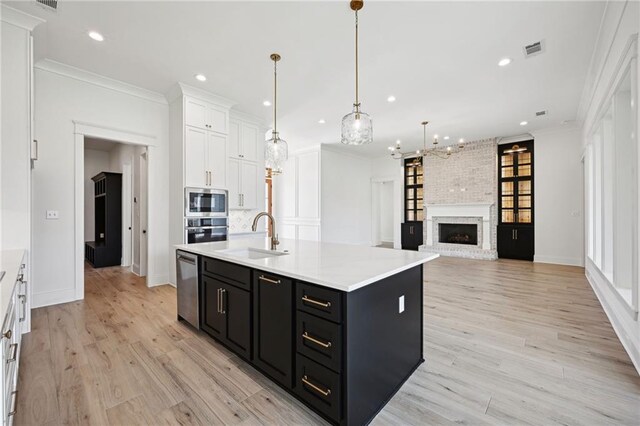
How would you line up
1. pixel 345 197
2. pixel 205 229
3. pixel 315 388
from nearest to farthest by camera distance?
pixel 315 388
pixel 205 229
pixel 345 197

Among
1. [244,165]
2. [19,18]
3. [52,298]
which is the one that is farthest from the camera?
[244,165]

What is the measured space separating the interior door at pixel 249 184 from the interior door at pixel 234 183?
94mm

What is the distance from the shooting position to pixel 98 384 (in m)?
1.94

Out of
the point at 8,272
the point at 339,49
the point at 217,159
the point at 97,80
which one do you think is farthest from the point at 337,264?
the point at 97,80

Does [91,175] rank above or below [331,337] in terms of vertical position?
above

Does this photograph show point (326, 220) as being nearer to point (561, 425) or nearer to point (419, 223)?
point (419, 223)

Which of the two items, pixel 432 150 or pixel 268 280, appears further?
pixel 432 150

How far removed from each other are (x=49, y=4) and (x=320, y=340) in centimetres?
389

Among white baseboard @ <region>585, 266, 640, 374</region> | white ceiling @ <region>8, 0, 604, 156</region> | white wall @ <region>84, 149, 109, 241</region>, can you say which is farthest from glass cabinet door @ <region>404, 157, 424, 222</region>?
white wall @ <region>84, 149, 109, 241</region>

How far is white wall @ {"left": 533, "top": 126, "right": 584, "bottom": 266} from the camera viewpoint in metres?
6.18

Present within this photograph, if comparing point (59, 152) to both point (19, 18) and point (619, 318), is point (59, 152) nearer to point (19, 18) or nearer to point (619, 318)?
point (19, 18)

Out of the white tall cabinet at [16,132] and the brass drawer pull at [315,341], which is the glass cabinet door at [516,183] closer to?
the brass drawer pull at [315,341]

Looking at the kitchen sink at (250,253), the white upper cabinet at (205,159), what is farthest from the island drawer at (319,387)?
the white upper cabinet at (205,159)

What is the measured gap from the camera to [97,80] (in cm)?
390
